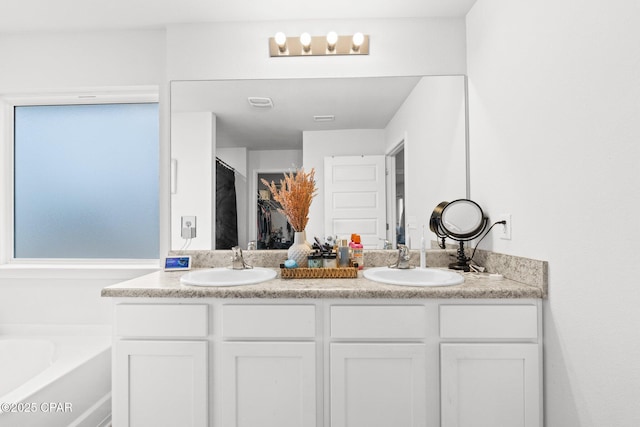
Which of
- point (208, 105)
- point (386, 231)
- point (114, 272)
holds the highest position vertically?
point (208, 105)

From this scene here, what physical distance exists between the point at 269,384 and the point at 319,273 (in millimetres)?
543

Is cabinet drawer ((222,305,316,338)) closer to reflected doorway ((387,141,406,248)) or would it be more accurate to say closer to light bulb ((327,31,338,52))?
reflected doorway ((387,141,406,248))

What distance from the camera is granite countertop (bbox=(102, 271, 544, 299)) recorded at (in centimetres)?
142

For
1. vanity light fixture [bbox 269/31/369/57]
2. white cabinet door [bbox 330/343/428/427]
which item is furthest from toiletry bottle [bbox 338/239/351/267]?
vanity light fixture [bbox 269/31/369/57]

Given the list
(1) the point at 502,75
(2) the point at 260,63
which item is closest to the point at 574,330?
(1) the point at 502,75

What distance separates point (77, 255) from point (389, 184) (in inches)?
84.8

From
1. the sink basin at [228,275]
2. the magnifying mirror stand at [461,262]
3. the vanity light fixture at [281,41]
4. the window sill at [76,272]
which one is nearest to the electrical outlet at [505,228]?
the magnifying mirror stand at [461,262]

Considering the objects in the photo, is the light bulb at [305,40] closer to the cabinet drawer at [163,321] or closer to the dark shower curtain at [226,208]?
the dark shower curtain at [226,208]

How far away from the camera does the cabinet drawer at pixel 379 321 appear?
4.73 ft

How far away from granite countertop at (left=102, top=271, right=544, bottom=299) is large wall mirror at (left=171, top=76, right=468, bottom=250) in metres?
0.58

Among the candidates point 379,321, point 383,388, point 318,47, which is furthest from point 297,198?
point 383,388

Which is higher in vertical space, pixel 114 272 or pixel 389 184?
pixel 389 184

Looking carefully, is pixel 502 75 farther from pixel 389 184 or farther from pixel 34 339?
pixel 34 339

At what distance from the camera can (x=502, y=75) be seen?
1688 millimetres
